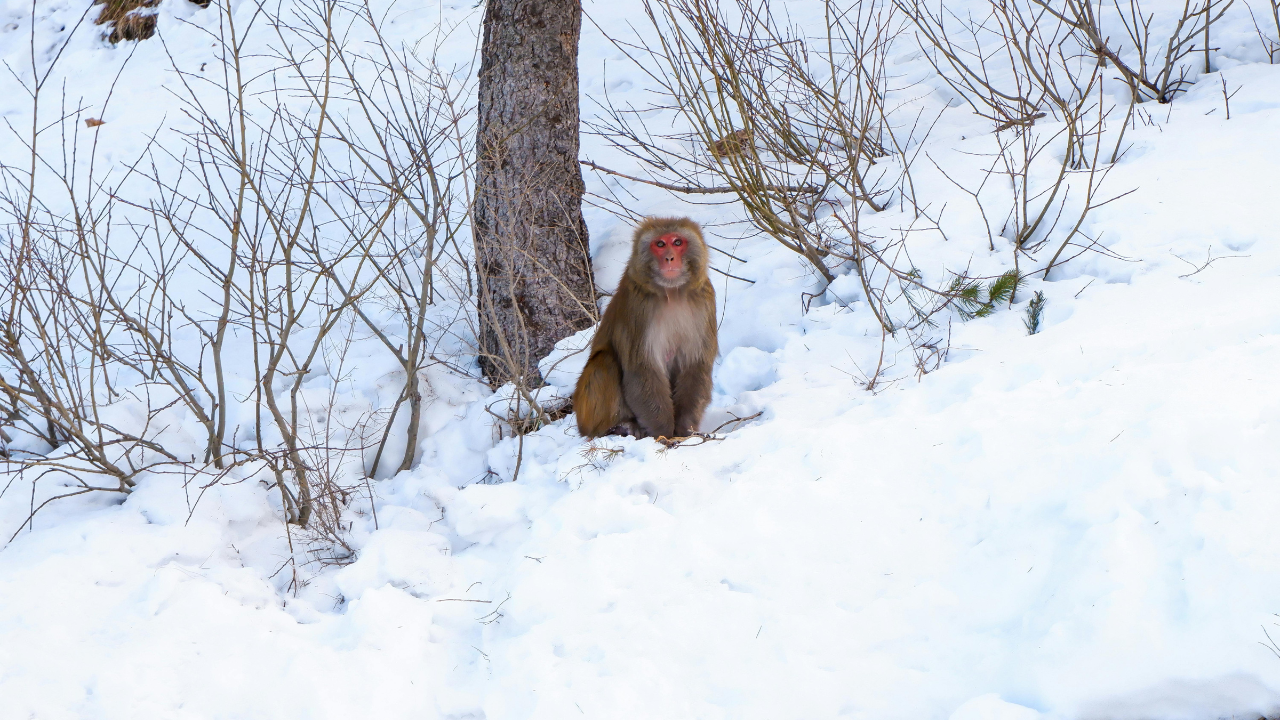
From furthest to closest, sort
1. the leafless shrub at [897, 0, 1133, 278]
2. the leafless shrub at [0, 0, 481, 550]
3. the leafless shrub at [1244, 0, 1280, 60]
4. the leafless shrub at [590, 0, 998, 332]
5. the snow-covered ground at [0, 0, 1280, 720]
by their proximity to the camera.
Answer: the leafless shrub at [1244, 0, 1280, 60] → the leafless shrub at [897, 0, 1133, 278] → the leafless shrub at [590, 0, 998, 332] → the leafless shrub at [0, 0, 481, 550] → the snow-covered ground at [0, 0, 1280, 720]

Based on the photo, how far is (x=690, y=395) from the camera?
15.2ft

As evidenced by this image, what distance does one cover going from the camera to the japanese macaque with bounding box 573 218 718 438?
4.27m

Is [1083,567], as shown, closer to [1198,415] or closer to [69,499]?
[1198,415]

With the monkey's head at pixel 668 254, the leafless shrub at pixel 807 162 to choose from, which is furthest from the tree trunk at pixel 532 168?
the monkey's head at pixel 668 254

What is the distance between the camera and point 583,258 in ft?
18.6

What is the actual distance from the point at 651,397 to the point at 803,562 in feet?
4.80

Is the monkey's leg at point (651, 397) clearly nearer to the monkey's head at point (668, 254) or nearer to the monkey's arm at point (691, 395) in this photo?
the monkey's arm at point (691, 395)

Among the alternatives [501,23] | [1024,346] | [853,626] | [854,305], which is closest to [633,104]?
[501,23]

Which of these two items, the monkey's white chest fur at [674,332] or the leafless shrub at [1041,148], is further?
the leafless shrub at [1041,148]

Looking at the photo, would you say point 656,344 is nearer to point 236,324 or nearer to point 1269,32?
point 236,324

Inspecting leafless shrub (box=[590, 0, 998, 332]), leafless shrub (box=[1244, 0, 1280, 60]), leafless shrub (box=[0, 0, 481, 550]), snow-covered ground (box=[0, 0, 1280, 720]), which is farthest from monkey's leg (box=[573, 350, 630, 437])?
leafless shrub (box=[1244, 0, 1280, 60])

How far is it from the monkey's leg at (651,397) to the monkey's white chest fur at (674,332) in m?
0.08

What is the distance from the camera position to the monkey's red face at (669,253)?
4.19 metres

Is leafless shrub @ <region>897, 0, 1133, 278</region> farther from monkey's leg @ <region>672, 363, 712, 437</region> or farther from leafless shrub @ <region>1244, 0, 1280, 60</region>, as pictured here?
monkey's leg @ <region>672, 363, 712, 437</region>
